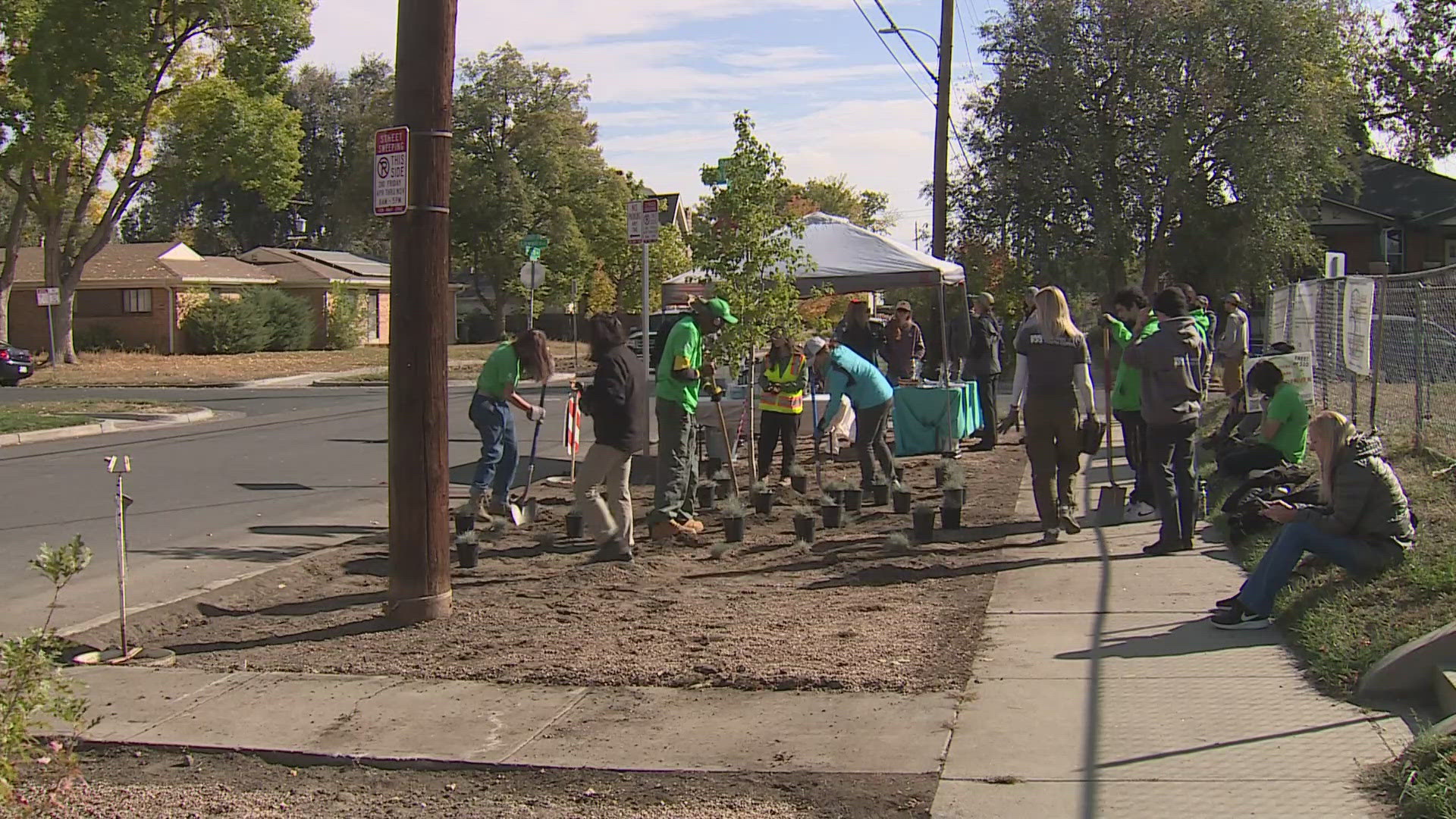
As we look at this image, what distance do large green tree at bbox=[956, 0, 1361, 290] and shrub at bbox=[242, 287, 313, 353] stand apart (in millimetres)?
24702

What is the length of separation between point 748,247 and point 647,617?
18.3 ft

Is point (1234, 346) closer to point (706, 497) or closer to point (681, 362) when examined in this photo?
point (706, 497)

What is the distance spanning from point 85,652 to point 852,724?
13.9ft

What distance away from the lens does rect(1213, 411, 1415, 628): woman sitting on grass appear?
679cm

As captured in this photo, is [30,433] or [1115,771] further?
[30,433]

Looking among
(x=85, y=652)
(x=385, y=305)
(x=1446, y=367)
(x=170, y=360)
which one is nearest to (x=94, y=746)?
(x=85, y=652)

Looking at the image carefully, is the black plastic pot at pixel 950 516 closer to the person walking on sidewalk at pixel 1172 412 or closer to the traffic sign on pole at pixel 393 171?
the person walking on sidewalk at pixel 1172 412

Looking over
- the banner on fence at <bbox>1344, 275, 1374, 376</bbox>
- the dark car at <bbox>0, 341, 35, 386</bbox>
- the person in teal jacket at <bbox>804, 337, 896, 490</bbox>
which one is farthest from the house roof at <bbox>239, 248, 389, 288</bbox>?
the banner on fence at <bbox>1344, 275, 1374, 376</bbox>

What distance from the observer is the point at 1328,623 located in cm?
639

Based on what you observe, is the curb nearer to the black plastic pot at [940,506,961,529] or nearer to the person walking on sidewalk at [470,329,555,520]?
→ the person walking on sidewalk at [470,329,555,520]

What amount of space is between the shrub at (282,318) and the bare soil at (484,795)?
42.9 m

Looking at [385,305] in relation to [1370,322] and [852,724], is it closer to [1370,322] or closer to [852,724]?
[1370,322]

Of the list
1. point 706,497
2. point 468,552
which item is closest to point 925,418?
point 706,497

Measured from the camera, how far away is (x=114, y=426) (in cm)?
2094
